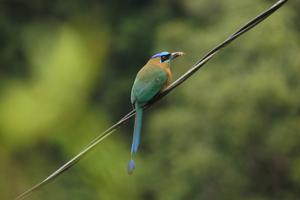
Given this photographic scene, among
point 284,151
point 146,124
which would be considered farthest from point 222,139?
point 146,124

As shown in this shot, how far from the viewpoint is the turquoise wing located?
3867 mm

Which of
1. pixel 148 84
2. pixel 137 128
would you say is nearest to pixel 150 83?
pixel 148 84

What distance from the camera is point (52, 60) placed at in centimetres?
140

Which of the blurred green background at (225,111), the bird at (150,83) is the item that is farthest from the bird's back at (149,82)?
the blurred green background at (225,111)

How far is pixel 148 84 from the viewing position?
394 cm

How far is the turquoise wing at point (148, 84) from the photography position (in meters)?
3.87

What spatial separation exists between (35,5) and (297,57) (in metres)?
7.74

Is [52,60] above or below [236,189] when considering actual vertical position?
above

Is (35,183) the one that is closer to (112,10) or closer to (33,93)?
(33,93)

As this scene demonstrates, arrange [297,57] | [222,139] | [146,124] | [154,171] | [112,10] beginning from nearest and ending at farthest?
[297,57] < [222,139] < [154,171] < [146,124] < [112,10]

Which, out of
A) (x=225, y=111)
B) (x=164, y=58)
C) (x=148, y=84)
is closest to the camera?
(x=148, y=84)

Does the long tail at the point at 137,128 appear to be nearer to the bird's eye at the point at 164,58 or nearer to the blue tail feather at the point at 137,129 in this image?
the blue tail feather at the point at 137,129

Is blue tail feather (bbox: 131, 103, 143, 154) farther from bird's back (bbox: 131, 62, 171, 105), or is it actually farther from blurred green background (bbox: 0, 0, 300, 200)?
blurred green background (bbox: 0, 0, 300, 200)

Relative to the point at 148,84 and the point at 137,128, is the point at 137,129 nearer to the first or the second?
the point at 137,128
